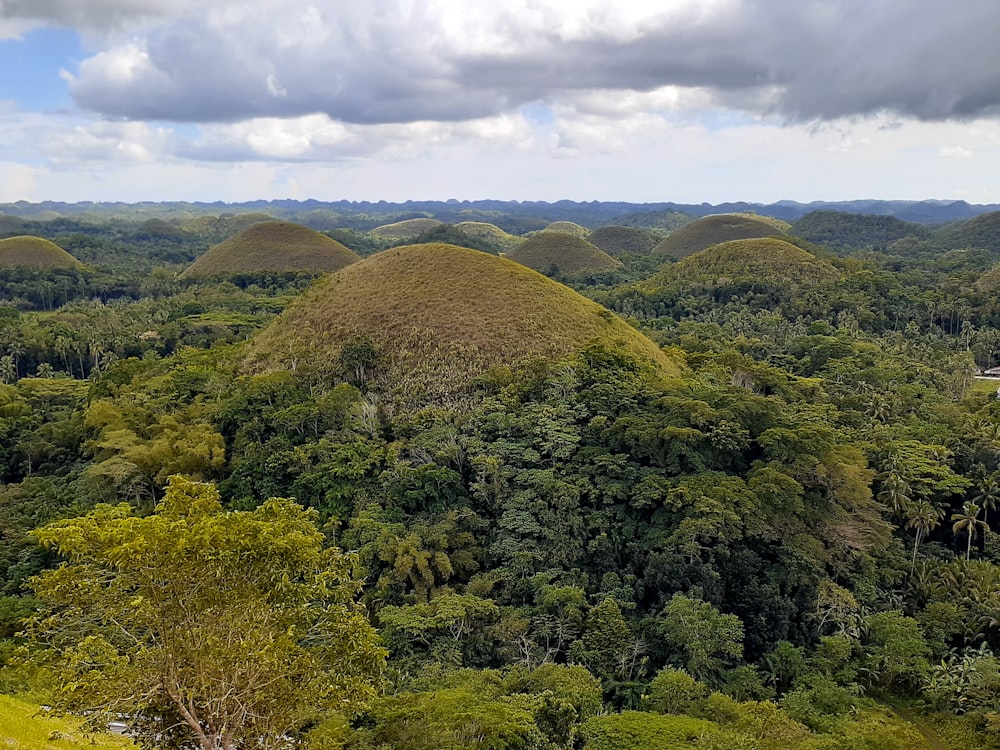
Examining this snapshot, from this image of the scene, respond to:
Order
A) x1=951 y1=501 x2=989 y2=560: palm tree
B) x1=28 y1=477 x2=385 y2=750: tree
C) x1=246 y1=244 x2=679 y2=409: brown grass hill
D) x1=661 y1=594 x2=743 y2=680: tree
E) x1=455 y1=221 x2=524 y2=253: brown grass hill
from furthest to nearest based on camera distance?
x1=455 y1=221 x2=524 y2=253: brown grass hill, x1=246 y1=244 x2=679 y2=409: brown grass hill, x1=951 y1=501 x2=989 y2=560: palm tree, x1=661 y1=594 x2=743 y2=680: tree, x1=28 y1=477 x2=385 y2=750: tree

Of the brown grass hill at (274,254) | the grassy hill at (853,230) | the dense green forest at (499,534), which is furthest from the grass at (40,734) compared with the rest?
the grassy hill at (853,230)

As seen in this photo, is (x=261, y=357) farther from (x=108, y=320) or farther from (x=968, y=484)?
(x=108, y=320)

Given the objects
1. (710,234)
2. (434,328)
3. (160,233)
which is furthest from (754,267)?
(160,233)

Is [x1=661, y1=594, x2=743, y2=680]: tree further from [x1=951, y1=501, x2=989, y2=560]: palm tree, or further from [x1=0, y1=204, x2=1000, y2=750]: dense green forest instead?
[x1=951, y1=501, x2=989, y2=560]: palm tree

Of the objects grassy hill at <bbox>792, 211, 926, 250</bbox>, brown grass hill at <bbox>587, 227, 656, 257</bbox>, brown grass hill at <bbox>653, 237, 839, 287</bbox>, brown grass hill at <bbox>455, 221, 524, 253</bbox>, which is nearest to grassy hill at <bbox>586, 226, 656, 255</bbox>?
brown grass hill at <bbox>587, 227, 656, 257</bbox>

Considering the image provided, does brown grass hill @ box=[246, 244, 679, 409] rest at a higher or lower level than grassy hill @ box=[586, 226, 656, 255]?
lower

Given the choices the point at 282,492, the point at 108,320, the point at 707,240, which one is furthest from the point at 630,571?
the point at 707,240

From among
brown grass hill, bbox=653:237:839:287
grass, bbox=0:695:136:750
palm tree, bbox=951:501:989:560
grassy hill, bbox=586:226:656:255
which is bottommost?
palm tree, bbox=951:501:989:560

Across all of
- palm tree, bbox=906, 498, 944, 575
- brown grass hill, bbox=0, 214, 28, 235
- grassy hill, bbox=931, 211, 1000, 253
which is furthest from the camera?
brown grass hill, bbox=0, 214, 28, 235
